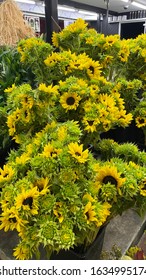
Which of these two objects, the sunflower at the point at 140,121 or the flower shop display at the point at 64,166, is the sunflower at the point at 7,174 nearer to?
the flower shop display at the point at 64,166

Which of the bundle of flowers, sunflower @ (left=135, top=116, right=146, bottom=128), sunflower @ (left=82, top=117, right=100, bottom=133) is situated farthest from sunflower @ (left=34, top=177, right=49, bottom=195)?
sunflower @ (left=135, top=116, right=146, bottom=128)

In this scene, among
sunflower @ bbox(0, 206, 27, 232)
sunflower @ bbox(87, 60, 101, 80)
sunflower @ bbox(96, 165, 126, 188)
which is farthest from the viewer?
sunflower @ bbox(87, 60, 101, 80)

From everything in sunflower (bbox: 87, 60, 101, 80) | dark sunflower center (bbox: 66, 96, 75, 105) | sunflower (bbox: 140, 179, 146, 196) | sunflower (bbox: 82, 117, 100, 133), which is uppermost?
sunflower (bbox: 87, 60, 101, 80)

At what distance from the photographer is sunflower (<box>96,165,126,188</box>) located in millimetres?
625

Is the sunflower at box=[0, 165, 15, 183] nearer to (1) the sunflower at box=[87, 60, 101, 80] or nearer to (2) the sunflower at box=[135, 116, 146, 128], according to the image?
(1) the sunflower at box=[87, 60, 101, 80]

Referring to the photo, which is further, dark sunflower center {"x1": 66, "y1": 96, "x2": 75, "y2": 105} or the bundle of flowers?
dark sunflower center {"x1": 66, "y1": 96, "x2": 75, "y2": 105}

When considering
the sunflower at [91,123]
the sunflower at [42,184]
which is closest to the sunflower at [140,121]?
the sunflower at [91,123]

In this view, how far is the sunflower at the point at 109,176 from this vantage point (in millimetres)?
625

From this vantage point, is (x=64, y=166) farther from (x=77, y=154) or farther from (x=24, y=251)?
(x=24, y=251)

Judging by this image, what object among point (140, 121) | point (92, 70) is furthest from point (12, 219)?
point (140, 121)

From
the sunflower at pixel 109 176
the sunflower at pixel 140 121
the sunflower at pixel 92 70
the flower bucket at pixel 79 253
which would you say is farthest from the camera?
the sunflower at pixel 140 121

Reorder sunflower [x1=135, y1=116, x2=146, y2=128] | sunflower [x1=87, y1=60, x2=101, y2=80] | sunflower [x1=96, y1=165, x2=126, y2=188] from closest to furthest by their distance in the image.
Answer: sunflower [x1=96, y1=165, x2=126, y2=188], sunflower [x1=87, y1=60, x2=101, y2=80], sunflower [x1=135, y1=116, x2=146, y2=128]

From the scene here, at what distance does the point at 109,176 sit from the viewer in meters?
0.65

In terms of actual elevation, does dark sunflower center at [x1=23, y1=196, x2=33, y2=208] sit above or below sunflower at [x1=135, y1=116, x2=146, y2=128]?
below
